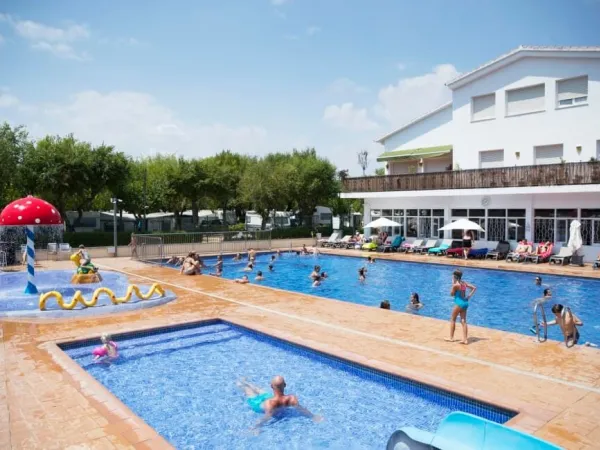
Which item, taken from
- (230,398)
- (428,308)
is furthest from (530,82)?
(230,398)

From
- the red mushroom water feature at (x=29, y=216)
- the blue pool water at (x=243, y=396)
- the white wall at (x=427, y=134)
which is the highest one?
the white wall at (x=427, y=134)

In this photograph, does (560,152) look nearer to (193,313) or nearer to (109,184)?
(193,313)

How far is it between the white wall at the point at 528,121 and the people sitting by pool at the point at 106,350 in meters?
24.2

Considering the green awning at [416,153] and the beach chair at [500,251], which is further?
the green awning at [416,153]

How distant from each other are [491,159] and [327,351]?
2308 cm

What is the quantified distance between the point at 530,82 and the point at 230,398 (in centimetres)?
2553

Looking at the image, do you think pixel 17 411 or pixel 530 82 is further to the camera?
pixel 530 82

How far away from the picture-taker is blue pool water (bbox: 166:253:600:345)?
14.0 metres

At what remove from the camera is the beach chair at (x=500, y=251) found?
24.8 m

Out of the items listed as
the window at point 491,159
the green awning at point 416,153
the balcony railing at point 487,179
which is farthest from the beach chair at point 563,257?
the green awning at point 416,153

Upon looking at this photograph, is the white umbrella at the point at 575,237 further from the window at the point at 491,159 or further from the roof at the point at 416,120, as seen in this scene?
the roof at the point at 416,120

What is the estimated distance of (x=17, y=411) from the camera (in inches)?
244

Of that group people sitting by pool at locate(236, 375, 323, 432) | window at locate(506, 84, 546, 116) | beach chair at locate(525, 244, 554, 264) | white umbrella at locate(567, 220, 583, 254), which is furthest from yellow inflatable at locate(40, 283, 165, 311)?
window at locate(506, 84, 546, 116)

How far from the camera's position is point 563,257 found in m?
22.2
